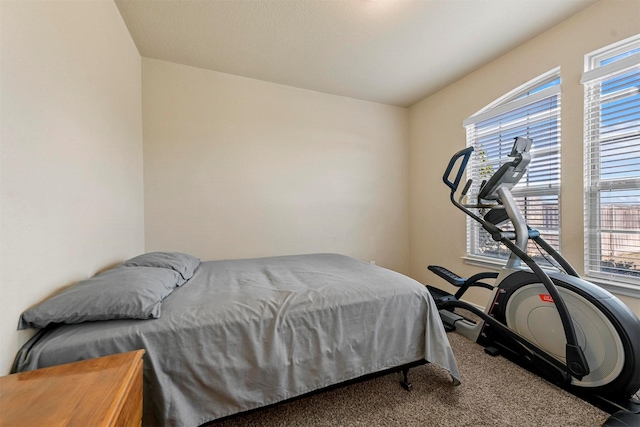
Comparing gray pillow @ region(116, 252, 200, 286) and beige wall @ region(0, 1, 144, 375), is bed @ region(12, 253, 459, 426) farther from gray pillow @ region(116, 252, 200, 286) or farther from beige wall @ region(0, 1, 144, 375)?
beige wall @ region(0, 1, 144, 375)

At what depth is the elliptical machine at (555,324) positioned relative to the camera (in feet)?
4.35

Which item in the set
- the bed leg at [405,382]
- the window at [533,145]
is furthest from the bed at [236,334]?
the window at [533,145]

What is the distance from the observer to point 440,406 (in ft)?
4.50

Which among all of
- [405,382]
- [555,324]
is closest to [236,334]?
[405,382]

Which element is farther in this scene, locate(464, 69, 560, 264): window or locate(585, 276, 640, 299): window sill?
locate(464, 69, 560, 264): window

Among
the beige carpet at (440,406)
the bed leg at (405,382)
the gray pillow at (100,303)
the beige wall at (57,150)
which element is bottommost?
the beige carpet at (440,406)

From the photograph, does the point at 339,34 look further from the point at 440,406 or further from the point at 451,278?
the point at 440,406

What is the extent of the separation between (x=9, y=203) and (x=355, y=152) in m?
3.03

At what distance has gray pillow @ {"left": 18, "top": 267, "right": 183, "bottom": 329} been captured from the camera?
0.94 meters

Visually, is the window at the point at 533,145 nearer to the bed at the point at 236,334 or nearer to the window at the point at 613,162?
the window at the point at 613,162

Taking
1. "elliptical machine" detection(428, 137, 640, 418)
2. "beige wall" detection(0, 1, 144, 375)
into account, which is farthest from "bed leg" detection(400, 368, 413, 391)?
"beige wall" detection(0, 1, 144, 375)

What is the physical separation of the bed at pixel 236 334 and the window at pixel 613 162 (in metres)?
1.50

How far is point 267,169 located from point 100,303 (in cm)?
206

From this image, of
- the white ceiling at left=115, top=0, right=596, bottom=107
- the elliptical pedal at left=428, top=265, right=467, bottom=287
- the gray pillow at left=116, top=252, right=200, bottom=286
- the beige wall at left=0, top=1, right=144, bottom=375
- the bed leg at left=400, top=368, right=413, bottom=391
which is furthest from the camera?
the elliptical pedal at left=428, top=265, right=467, bottom=287
